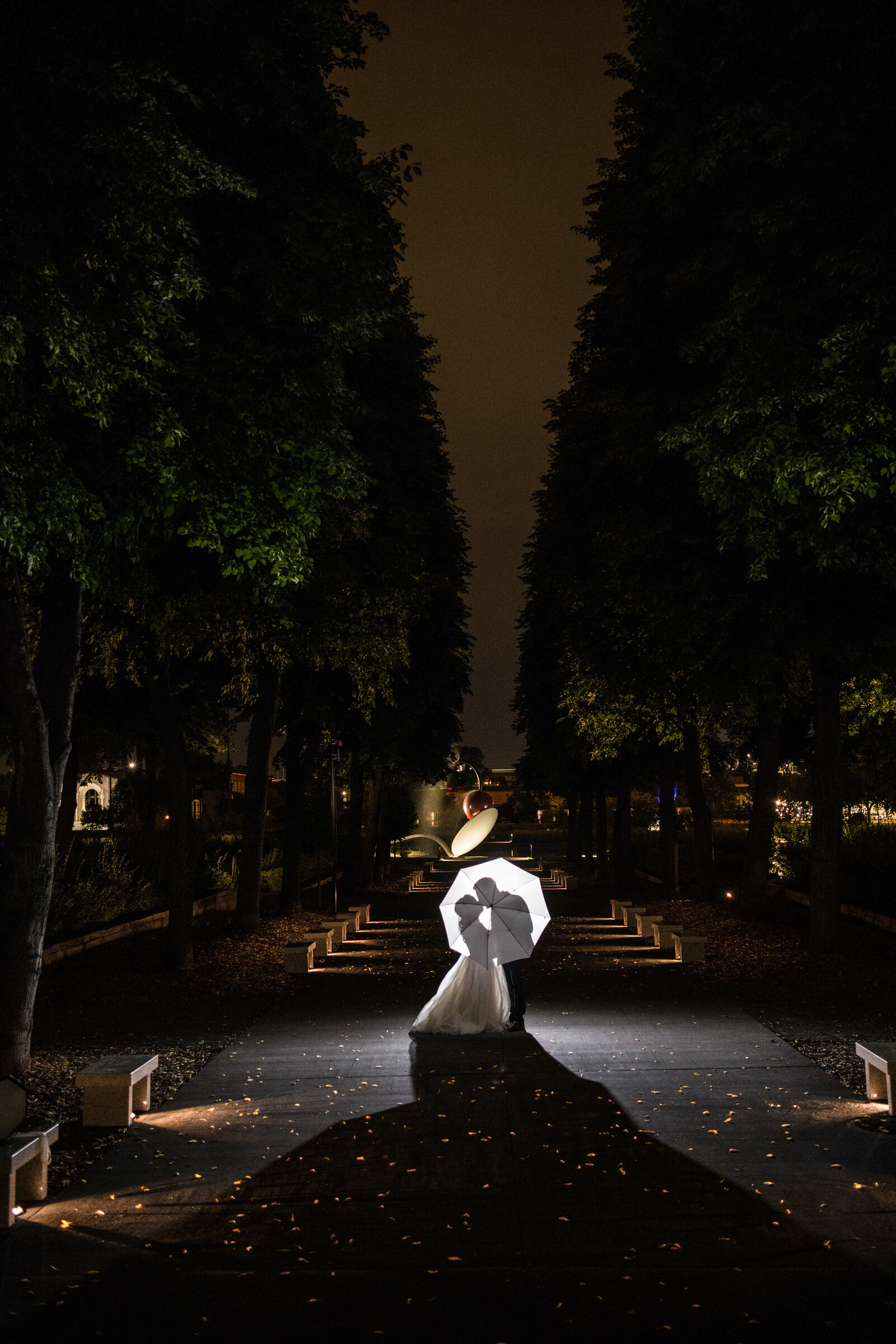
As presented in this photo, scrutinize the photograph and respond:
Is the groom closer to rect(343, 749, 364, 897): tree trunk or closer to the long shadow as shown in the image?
the long shadow

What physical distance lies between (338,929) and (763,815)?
920 centimetres

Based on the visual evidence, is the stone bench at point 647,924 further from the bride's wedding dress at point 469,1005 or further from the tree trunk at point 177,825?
the bride's wedding dress at point 469,1005

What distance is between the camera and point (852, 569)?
13.8 meters

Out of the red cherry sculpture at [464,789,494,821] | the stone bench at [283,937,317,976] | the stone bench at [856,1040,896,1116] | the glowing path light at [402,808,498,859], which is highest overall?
the red cherry sculpture at [464,789,494,821]

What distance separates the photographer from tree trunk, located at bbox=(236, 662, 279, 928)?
19.7 metres

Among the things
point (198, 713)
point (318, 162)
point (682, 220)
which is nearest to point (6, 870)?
point (318, 162)

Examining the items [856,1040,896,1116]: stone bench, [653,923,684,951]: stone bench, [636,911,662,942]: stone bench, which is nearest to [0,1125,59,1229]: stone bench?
[856,1040,896,1116]: stone bench

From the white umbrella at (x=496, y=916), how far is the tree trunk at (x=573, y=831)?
39098mm

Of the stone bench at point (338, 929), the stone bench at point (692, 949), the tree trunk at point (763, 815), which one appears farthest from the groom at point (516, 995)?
the tree trunk at point (763, 815)

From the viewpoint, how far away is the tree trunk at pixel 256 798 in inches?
775

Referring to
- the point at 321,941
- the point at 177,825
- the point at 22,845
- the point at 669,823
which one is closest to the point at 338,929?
the point at 321,941

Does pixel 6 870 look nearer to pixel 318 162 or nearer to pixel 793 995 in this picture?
pixel 318 162

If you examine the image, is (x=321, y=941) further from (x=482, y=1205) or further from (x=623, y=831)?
(x=623, y=831)

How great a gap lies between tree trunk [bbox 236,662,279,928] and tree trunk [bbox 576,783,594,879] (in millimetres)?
23577
